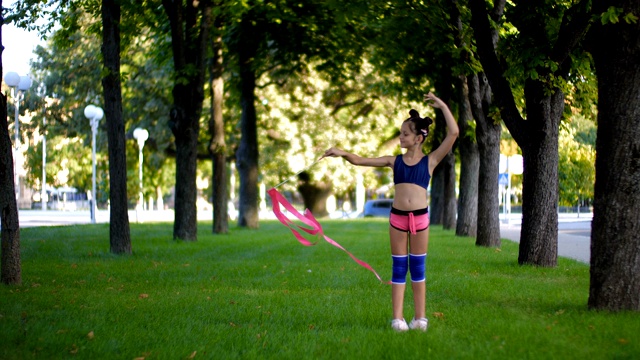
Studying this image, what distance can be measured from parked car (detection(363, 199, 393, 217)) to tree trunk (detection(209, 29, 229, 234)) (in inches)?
1505

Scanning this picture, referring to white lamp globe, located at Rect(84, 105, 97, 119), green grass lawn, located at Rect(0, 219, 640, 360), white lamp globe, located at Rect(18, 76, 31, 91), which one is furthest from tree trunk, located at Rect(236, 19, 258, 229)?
green grass lawn, located at Rect(0, 219, 640, 360)

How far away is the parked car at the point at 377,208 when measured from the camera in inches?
2717

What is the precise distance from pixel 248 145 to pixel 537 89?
73.5 ft

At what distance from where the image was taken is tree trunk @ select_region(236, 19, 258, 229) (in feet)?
111

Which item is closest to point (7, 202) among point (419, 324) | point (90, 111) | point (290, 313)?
point (290, 313)

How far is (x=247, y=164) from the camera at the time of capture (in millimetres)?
35250

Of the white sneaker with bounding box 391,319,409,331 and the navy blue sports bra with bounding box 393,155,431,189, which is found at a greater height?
the navy blue sports bra with bounding box 393,155,431,189

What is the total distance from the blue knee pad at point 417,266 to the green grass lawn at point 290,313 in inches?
18.8

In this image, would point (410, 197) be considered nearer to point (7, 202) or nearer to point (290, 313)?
point (290, 313)

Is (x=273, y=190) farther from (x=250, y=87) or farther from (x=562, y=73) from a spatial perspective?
(x=250, y=87)

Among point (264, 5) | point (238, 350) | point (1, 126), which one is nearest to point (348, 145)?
point (264, 5)

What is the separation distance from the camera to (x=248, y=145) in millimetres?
35188

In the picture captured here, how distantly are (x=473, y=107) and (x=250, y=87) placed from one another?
14179mm

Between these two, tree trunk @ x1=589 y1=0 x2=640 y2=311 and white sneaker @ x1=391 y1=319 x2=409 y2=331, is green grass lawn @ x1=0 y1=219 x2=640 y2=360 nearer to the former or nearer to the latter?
white sneaker @ x1=391 y1=319 x2=409 y2=331
